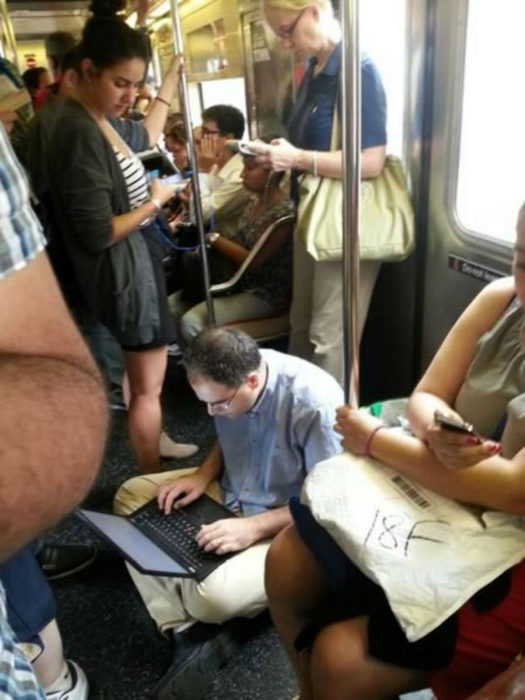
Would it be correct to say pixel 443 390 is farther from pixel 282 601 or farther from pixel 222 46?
pixel 222 46

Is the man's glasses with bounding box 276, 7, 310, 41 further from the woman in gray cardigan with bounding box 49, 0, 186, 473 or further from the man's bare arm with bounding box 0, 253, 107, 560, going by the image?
the man's bare arm with bounding box 0, 253, 107, 560

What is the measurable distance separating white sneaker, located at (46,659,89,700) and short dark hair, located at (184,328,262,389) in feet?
2.75

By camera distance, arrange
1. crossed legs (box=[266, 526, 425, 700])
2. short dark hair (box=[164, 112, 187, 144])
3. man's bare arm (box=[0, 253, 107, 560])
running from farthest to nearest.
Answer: short dark hair (box=[164, 112, 187, 144]) < crossed legs (box=[266, 526, 425, 700]) < man's bare arm (box=[0, 253, 107, 560])

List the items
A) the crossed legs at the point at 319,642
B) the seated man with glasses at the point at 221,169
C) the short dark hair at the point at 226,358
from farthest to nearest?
1. the seated man with glasses at the point at 221,169
2. the short dark hair at the point at 226,358
3. the crossed legs at the point at 319,642

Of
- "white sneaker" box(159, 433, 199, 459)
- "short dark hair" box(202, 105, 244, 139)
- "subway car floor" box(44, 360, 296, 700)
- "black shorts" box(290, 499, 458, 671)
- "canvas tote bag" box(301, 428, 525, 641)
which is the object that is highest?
"short dark hair" box(202, 105, 244, 139)

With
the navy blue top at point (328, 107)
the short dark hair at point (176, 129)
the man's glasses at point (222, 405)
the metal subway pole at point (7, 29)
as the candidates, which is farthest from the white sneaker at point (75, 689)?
the metal subway pole at point (7, 29)

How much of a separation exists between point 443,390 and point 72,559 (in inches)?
55.2

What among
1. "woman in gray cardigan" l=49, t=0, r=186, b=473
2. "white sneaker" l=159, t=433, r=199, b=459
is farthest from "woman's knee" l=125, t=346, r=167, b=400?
"white sneaker" l=159, t=433, r=199, b=459

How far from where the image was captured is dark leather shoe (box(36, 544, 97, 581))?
78.7 inches

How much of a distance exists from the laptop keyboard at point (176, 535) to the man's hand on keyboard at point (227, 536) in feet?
0.10

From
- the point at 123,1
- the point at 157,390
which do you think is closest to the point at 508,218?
the point at 157,390

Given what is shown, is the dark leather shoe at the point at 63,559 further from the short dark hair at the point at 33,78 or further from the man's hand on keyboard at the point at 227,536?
the short dark hair at the point at 33,78

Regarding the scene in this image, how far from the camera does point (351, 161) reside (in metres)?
0.91

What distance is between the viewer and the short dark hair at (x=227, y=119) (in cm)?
344
